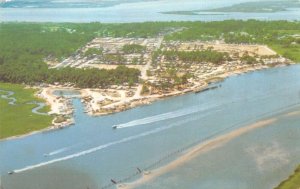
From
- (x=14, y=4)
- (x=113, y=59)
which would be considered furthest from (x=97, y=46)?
(x=14, y=4)

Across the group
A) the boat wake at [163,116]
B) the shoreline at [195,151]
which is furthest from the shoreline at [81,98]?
the shoreline at [195,151]

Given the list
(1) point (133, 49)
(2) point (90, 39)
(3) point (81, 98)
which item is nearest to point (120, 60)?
(1) point (133, 49)

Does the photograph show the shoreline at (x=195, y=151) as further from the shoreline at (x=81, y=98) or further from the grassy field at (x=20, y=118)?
the grassy field at (x=20, y=118)

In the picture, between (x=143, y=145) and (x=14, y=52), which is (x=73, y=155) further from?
(x=14, y=52)

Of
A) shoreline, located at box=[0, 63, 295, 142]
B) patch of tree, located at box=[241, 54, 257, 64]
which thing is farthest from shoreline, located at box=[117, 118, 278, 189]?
patch of tree, located at box=[241, 54, 257, 64]

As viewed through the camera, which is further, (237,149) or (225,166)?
(237,149)

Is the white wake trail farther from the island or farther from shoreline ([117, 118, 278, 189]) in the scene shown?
shoreline ([117, 118, 278, 189])
